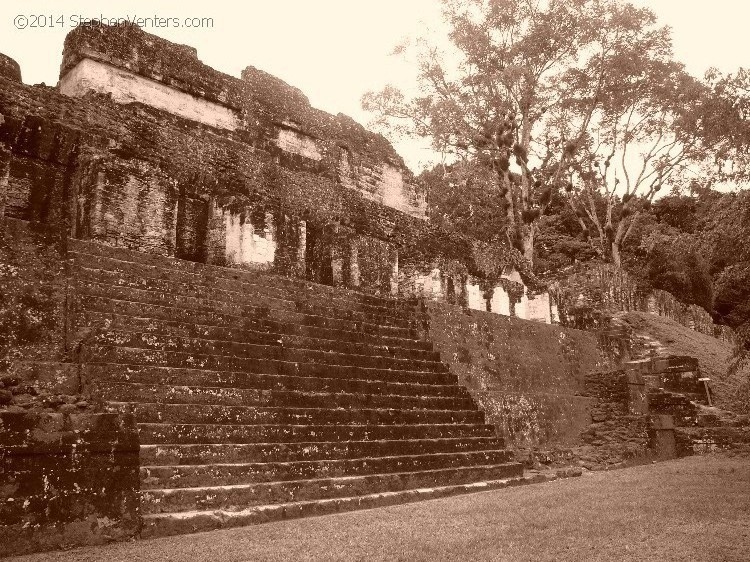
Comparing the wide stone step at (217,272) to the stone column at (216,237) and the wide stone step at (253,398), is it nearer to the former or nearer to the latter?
the stone column at (216,237)

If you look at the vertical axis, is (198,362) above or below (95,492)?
above

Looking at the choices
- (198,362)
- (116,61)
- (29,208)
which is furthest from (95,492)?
(116,61)

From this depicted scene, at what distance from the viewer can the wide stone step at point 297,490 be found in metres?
4.84

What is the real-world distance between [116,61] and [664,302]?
16.4m

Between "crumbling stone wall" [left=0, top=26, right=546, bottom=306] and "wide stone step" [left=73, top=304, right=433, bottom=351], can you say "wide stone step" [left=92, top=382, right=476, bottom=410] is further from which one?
"crumbling stone wall" [left=0, top=26, right=546, bottom=306]

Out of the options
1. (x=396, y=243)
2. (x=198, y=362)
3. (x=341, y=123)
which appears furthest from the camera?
(x=341, y=123)

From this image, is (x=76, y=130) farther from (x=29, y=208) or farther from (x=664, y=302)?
(x=664, y=302)

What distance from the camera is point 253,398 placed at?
628cm

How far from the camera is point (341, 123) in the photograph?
16750 millimetres

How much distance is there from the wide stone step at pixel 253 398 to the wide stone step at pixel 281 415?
9cm

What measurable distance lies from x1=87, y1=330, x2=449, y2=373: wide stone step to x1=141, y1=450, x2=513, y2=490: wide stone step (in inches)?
52.9

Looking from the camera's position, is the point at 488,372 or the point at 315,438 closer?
the point at 315,438

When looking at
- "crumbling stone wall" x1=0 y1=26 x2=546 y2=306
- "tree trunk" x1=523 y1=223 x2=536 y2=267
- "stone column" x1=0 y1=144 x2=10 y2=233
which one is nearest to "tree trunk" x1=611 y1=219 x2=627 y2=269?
"tree trunk" x1=523 y1=223 x2=536 y2=267

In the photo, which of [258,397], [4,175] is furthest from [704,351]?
[4,175]
